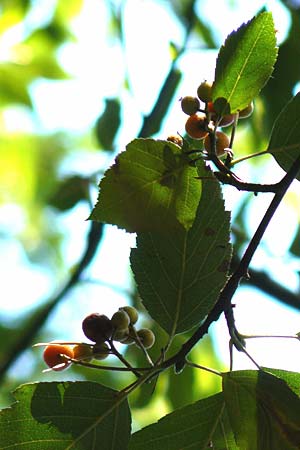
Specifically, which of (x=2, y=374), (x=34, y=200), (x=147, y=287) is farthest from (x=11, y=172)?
(x=147, y=287)

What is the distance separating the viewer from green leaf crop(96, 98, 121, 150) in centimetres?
229

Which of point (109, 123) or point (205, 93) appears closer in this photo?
point (205, 93)

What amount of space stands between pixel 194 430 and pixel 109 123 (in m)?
1.29

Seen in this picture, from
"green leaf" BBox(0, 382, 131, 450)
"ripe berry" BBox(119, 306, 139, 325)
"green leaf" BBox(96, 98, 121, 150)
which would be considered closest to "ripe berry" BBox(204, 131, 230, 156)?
"ripe berry" BBox(119, 306, 139, 325)

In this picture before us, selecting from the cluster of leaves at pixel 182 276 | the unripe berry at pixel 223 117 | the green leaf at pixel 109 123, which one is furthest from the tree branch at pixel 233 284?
the green leaf at pixel 109 123

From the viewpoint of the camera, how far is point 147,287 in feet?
3.85

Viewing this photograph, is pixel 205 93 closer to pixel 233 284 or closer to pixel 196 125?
pixel 196 125

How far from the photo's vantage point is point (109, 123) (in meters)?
2.30

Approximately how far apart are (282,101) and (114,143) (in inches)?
21.7

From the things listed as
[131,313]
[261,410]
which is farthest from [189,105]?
[261,410]

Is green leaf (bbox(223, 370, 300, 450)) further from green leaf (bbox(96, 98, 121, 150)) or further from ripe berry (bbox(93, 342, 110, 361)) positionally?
green leaf (bbox(96, 98, 121, 150))

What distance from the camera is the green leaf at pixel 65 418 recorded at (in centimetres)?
113

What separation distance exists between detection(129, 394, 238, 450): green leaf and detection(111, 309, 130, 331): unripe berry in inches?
5.8

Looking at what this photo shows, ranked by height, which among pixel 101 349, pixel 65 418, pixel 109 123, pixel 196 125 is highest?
pixel 196 125
